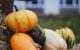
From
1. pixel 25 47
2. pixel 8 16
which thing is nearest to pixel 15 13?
pixel 8 16

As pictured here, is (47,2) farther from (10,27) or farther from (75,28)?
(10,27)

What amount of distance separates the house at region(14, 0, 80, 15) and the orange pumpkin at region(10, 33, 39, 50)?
26305 millimetres

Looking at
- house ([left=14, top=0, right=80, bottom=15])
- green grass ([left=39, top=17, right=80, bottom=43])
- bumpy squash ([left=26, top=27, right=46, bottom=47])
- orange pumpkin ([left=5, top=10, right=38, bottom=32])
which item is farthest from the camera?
house ([left=14, top=0, right=80, bottom=15])

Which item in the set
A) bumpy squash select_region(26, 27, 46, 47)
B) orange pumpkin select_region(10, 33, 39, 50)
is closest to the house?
bumpy squash select_region(26, 27, 46, 47)

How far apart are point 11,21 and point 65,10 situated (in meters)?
27.9

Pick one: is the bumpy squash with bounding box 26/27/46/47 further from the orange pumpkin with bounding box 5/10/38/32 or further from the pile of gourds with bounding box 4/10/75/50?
the orange pumpkin with bounding box 5/10/38/32

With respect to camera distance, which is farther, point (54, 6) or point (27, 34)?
point (54, 6)

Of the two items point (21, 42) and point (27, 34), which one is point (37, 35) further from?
point (21, 42)

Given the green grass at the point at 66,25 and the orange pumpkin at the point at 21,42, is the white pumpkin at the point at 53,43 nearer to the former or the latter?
the orange pumpkin at the point at 21,42

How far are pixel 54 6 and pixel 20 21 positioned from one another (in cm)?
2797

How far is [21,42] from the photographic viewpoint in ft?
15.0

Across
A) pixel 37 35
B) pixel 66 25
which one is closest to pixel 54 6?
pixel 66 25

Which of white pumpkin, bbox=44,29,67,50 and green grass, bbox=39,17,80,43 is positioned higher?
white pumpkin, bbox=44,29,67,50

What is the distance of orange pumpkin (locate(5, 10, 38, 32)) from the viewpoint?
15.4 feet
